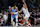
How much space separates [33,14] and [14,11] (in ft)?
1.50

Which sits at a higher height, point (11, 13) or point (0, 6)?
point (0, 6)

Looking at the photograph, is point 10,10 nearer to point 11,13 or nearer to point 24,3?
point 11,13

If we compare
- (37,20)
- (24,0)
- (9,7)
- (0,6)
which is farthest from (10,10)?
(37,20)

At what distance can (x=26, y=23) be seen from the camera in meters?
2.41

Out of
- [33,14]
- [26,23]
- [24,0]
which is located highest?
[24,0]

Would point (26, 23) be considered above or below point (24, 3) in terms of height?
below

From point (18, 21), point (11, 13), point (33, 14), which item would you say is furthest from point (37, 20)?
point (11, 13)

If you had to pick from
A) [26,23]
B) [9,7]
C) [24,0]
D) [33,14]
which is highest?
[24,0]

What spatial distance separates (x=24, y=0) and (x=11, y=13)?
1.43 feet

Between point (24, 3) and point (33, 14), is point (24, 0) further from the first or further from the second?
point (33, 14)

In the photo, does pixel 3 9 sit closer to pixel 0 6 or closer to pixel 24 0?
pixel 0 6

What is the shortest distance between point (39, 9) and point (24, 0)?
16.2 inches

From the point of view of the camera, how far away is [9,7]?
95.2 inches

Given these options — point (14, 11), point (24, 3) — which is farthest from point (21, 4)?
point (14, 11)
